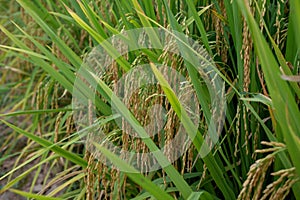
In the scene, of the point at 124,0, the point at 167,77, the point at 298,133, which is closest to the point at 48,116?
the point at 124,0

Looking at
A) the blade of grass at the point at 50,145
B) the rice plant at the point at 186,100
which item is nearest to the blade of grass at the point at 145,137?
the rice plant at the point at 186,100

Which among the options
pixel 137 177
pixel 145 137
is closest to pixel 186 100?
pixel 145 137

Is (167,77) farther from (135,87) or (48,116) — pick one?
(48,116)

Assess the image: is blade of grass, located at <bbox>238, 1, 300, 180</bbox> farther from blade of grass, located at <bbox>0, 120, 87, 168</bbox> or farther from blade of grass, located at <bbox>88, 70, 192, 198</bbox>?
blade of grass, located at <bbox>0, 120, 87, 168</bbox>

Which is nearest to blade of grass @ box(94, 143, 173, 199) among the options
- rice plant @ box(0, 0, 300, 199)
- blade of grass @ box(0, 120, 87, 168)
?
rice plant @ box(0, 0, 300, 199)

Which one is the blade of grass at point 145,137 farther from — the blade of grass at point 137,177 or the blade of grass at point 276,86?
the blade of grass at point 276,86

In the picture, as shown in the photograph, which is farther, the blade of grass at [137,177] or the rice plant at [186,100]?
the rice plant at [186,100]

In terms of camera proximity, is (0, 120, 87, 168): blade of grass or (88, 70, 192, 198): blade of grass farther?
(0, 120, 87, 168): blade of grass

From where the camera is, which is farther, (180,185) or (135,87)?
(135,87)

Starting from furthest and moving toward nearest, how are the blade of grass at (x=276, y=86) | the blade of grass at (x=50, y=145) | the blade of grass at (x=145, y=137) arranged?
the blade of grass at (x=50, y=145) < the blade of grass at (x=145, y=137) < the blade of grass at (x=276, y=86)

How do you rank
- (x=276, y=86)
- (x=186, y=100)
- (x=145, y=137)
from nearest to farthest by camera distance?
(x=276, y=86) < (x=145, y=137) < (x=186, y=100)

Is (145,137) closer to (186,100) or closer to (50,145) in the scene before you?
(186,100)
